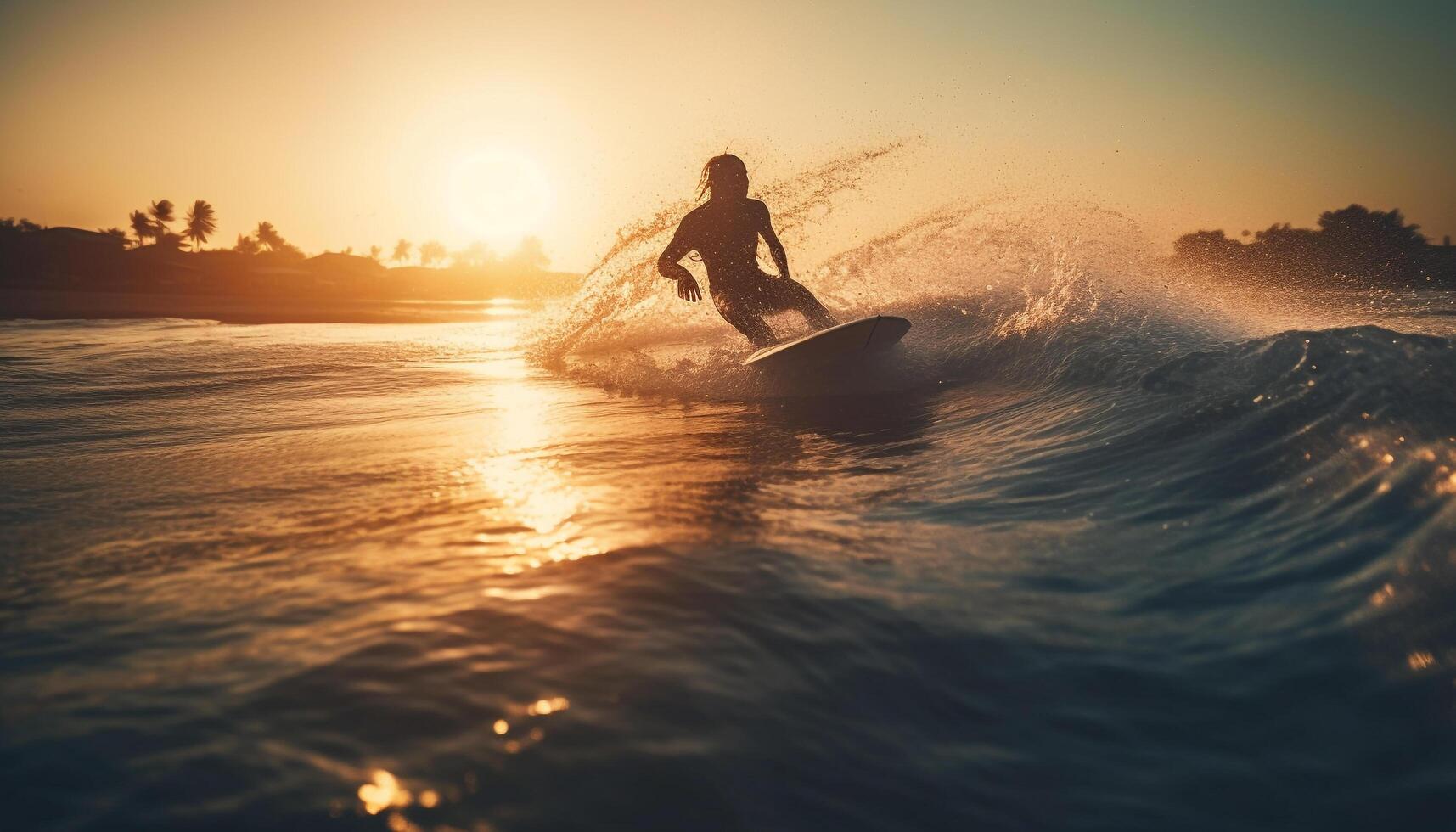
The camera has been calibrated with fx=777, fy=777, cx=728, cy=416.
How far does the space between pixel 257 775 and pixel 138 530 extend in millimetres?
2363

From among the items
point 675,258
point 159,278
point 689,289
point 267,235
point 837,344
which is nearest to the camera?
point 837,344

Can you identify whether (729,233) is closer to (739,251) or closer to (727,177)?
(739,251)

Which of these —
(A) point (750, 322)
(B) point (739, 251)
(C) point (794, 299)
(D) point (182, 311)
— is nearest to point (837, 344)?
(C) point (794, 299)

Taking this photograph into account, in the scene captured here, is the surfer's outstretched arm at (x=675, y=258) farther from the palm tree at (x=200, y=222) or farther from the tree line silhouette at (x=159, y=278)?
the palm tree at (x=200, y=222)

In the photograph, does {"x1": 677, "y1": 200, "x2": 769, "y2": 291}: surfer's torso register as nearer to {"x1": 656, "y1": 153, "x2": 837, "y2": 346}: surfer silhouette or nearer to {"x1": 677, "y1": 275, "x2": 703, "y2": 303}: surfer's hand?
{"x1": 656, "y1": 153, "x2": 837, "y2": 346}: surfer silhouette

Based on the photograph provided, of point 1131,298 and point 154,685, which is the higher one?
point 1131,298

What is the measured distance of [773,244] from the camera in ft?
32.7

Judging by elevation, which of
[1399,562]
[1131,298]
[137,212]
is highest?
[137,212]

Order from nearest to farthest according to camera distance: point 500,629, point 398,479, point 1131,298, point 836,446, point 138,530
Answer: point 500,629 → point 138,530 → point 398,479 → point 836,446 → point 1131,298

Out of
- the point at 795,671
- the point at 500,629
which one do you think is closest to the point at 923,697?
the point at 795,671

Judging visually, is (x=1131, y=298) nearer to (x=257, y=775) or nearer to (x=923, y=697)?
(x=923, y=697)

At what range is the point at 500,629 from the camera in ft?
7.50

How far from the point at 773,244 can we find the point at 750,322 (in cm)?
104

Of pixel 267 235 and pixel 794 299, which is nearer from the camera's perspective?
pixel 794 299
